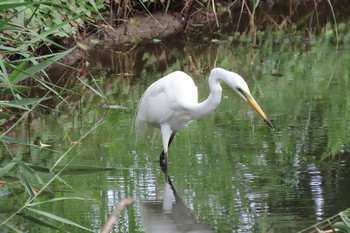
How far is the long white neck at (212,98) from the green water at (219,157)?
15.1 inches

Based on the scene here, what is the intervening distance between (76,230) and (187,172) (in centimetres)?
115

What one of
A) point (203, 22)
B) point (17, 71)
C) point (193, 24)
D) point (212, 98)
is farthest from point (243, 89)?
point (203, 22)

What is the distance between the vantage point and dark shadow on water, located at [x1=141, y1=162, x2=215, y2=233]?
12.0ft

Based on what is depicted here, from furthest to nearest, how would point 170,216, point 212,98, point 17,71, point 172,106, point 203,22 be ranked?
1. point 203,22
2. point 172,106
3. point 212,98
4. point 170,216
5. point 17,71

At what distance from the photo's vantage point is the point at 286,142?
5.08m

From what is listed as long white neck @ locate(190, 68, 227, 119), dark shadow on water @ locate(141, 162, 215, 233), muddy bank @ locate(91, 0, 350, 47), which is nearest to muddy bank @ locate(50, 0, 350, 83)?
muddy bank @ locate(91, 0, 350, 47)

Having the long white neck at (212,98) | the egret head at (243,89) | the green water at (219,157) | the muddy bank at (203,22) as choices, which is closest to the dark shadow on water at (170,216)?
the green water at (219,157)

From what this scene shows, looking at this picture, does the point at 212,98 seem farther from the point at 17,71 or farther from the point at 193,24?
the point at 193,24

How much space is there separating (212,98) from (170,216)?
91cm

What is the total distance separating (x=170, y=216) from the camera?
3.88 metres

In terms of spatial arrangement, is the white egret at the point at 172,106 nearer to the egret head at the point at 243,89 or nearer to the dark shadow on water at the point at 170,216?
the egret head at the point at 243,89

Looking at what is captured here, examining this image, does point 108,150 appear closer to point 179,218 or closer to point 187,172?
point 187,172

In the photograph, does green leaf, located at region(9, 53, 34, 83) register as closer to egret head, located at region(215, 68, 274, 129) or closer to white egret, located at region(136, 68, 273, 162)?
egret head, located at region(215, 68, 274, 129)

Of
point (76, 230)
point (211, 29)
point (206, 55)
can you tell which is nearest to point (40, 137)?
point (76, 230)
